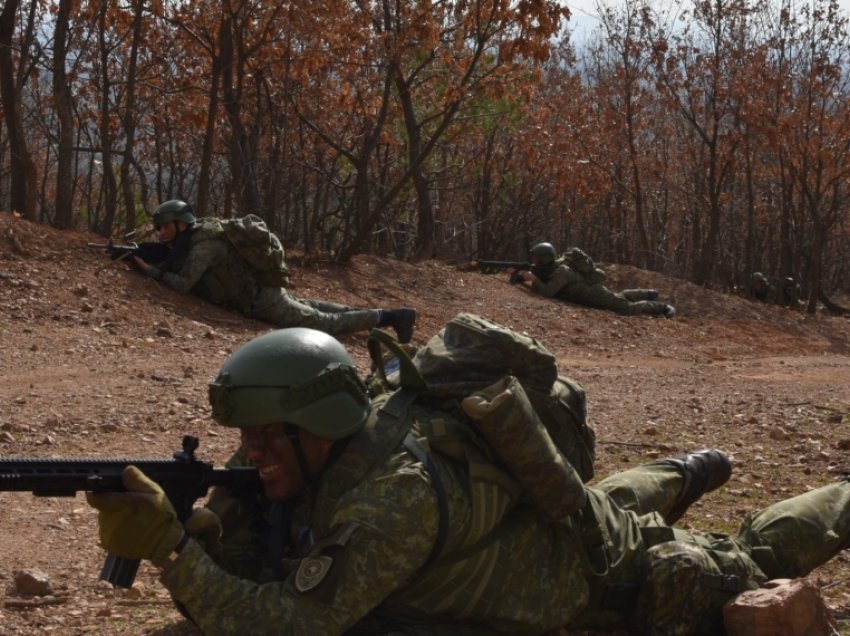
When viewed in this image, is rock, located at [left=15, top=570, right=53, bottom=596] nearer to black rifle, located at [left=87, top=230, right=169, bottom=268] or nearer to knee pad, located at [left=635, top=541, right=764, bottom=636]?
knee pad, located at [left=635, top=541, right=764, bottom=636]

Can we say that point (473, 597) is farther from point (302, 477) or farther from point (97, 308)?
point (97, 308)

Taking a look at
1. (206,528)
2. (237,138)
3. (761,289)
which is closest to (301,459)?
(206,528)

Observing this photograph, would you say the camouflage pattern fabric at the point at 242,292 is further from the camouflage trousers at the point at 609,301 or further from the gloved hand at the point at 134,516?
the gloved hand at the point at 134,516

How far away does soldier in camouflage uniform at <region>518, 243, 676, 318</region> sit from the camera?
58.7 feet

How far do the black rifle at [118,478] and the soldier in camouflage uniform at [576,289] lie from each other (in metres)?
15.0

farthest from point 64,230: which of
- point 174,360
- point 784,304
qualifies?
point 784,304

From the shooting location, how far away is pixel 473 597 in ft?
10.4

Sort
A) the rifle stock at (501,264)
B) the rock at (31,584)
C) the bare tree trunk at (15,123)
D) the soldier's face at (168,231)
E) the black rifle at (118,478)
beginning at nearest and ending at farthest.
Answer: the black rifle at (118,478), the rock at (31,584), the soldier's face at (168,231), the bare tree trunk at (15,123), the rifle stock at (501,264)

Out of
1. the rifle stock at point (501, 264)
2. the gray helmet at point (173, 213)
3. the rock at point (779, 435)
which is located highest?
the gray helmet at point (173, 213)

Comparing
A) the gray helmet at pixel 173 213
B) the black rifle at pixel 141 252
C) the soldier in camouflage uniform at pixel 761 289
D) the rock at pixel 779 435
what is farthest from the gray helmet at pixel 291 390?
the soldier in camouflage uniform at pixel 761 289

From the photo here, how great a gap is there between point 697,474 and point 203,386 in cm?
452

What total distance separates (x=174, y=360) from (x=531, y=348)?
6.52 m

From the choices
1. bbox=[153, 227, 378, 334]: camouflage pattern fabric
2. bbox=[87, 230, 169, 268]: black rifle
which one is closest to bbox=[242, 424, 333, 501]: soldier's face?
bbox=[153, 227, 378, 334]: camouflage pattern fabric

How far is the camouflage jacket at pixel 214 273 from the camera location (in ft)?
37.7
